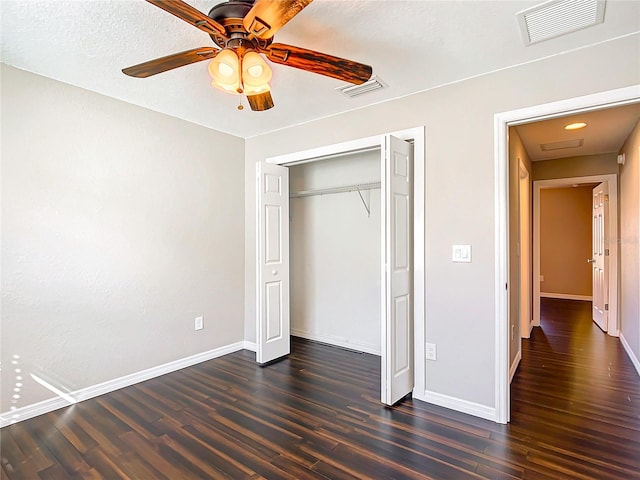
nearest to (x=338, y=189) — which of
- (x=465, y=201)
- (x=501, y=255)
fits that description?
(x=465, y=201)

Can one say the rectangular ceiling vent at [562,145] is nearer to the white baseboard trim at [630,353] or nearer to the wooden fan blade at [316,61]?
the white baseboard trim at [630,353]

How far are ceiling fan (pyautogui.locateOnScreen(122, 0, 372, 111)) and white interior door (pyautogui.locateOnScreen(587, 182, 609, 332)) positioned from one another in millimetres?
4673

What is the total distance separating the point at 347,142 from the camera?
3.15 meters

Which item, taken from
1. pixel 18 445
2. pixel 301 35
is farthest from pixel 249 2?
pixel 18 445

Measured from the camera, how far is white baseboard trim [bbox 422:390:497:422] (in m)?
2.41

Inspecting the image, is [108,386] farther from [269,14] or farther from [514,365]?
[514,365]

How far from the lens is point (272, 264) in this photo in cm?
358

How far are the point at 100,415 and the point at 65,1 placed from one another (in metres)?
2.57

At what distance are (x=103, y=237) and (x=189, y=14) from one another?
213 cm

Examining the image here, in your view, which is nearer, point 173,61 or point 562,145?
point 173,61

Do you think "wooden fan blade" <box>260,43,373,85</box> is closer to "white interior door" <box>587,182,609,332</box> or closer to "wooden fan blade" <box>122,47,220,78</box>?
"wooden fan blade" <box>122,47,220,78</box>

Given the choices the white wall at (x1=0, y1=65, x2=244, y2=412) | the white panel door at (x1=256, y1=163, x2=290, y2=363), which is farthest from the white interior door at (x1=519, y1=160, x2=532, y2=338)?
the white wall at (x1=0, y1=65, x2=244, y2=412)

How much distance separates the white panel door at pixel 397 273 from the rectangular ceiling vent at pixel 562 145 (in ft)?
7.75

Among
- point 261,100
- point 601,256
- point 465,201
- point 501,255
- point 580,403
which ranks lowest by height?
point 580,403
